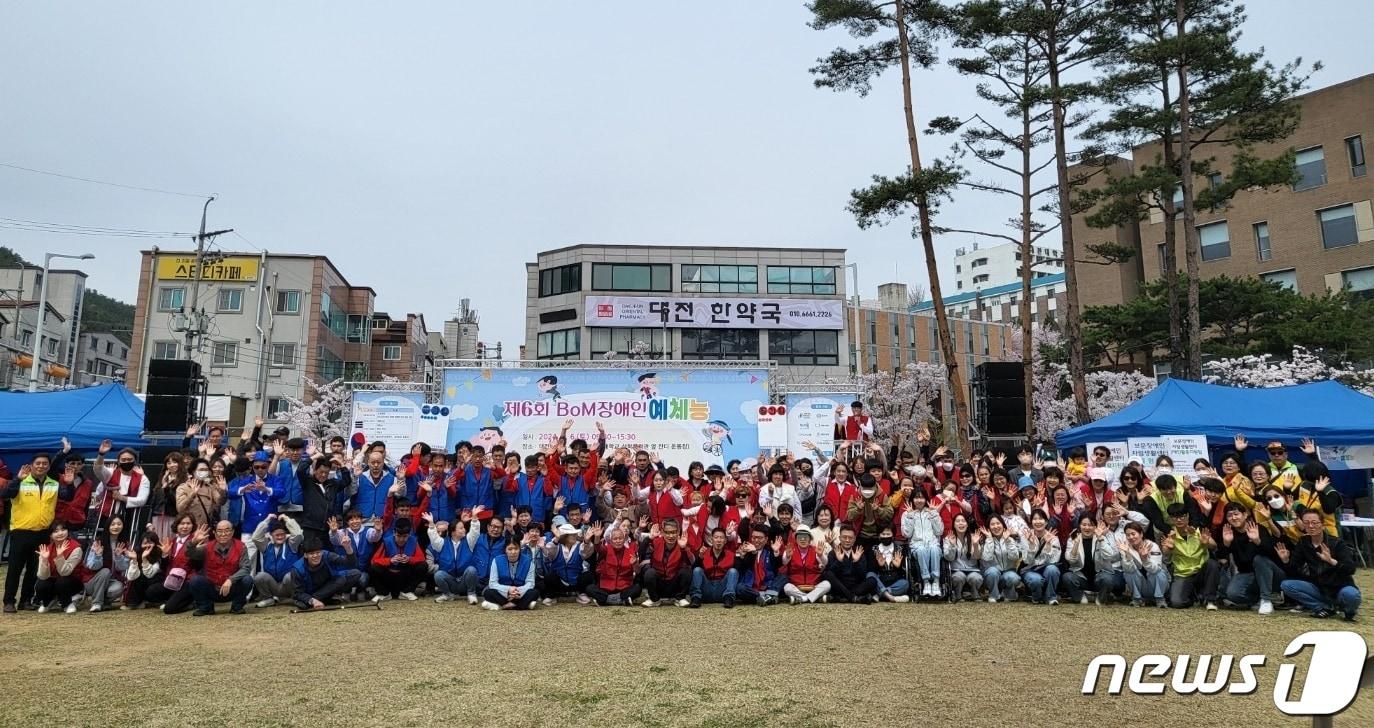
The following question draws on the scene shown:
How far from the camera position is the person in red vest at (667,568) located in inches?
330

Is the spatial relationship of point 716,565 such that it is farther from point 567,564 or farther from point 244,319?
point 244,319

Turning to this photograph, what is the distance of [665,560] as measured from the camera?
27.6ft

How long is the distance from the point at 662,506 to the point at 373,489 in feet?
10.8

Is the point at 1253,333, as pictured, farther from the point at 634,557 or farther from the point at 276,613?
the point at 276,613

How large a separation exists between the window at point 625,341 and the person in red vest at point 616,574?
30420 millimetres

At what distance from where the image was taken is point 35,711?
436cm

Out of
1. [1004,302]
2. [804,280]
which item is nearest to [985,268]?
[1004,302]

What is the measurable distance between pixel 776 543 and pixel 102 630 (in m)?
6.17

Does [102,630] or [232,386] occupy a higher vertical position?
[232,386]

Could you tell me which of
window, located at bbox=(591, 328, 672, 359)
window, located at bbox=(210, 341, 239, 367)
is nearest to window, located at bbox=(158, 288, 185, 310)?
window, located at bbox=(210, 341, 239, 367)

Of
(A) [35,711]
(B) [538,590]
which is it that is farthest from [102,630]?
(B) [538,590]

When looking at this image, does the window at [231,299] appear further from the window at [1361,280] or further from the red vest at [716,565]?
the window at [1361,280]

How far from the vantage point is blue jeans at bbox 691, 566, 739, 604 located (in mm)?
8242

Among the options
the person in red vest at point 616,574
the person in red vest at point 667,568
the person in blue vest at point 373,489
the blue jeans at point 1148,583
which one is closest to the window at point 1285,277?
the blue jeans at point 1148,583
